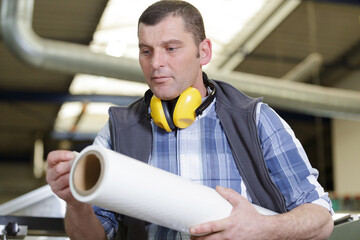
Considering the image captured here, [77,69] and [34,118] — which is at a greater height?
[34,118]

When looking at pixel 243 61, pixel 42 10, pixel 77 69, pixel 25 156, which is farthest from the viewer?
pixel 25 156

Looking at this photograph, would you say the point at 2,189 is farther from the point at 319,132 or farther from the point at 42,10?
the point at 42,10

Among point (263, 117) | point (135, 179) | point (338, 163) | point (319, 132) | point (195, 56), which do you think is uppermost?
point (319, 132)

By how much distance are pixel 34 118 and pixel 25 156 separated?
12.1 feet

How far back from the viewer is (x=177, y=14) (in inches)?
49.5

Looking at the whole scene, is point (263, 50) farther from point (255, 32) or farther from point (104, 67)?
point (104, 67)

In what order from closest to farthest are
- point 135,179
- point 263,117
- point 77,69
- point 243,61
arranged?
point 135,179 < point 263,117 < point 77,69 < point 243,61

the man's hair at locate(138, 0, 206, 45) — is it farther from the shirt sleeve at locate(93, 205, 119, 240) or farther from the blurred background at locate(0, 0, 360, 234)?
the blurred background at locate(0, 0, 360, 234)

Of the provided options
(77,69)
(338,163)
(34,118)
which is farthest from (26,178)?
(77,69)

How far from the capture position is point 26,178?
15.6m

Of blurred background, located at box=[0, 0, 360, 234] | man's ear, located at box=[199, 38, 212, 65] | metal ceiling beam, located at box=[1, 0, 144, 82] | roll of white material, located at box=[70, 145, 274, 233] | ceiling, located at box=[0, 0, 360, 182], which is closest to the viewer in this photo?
roll of white material, located at box=[70, 145, 274, 233]

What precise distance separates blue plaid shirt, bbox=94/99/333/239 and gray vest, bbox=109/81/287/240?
30mm

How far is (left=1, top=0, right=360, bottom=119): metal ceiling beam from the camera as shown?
14.9 feet

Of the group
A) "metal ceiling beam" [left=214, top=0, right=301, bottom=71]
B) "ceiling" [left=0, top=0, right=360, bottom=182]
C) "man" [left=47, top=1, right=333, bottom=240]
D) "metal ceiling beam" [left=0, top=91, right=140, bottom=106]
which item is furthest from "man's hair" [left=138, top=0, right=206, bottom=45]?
"metal ceiling beam" [left=0, top=91, right=140, bottom=106]
